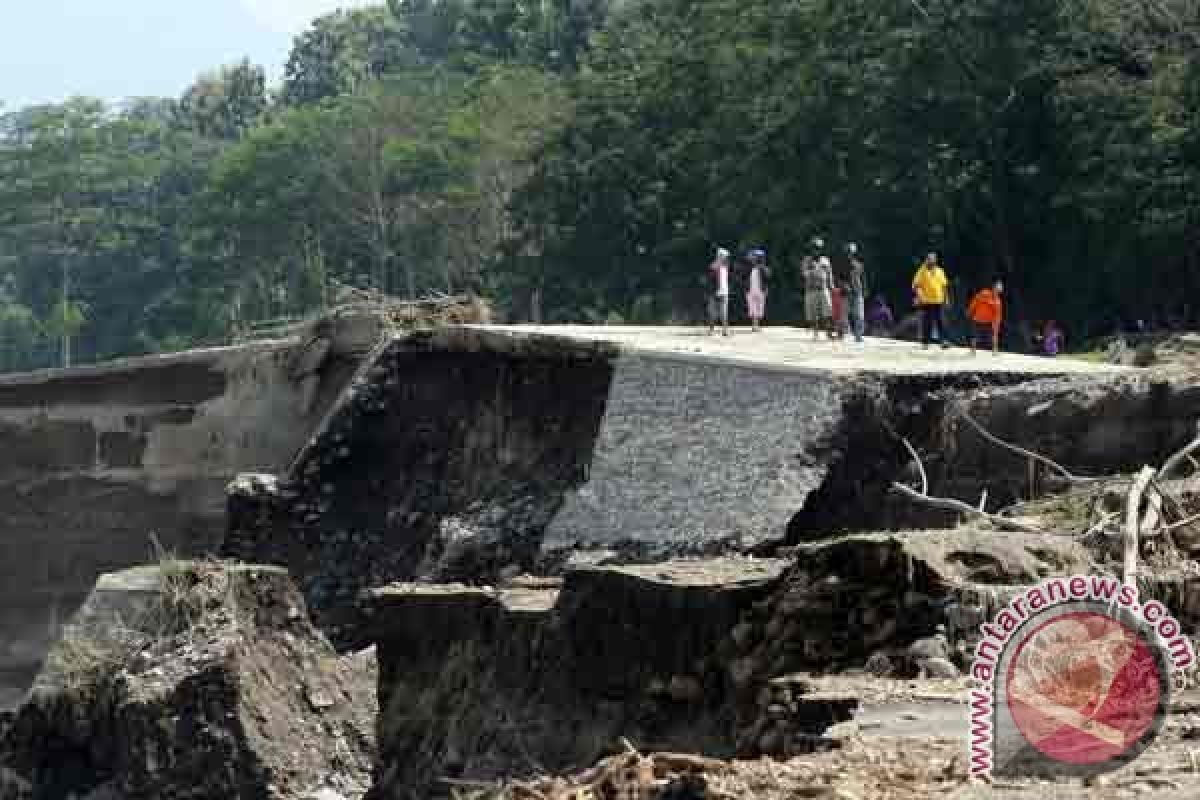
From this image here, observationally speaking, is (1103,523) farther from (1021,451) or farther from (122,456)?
(122,456)

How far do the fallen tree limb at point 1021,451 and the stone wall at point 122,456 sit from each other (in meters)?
9.58

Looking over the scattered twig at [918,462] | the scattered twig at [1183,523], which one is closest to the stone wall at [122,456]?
the scattered twig at [918,462]

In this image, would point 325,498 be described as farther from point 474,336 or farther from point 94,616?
point 94,616

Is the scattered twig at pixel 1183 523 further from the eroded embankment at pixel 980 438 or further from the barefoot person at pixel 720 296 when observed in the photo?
the barefoot person at pixel 720 296

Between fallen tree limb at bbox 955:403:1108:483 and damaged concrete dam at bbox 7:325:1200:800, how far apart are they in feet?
0.17

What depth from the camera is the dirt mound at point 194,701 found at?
19.3 metres

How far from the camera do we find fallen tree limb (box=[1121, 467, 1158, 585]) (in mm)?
12547

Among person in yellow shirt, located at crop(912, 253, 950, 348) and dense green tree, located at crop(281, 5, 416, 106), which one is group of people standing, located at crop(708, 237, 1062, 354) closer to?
person in yellow shirt, located at crop(912, 253, 950, 348)

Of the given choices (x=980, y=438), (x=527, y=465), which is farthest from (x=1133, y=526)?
(x=527, y=465)

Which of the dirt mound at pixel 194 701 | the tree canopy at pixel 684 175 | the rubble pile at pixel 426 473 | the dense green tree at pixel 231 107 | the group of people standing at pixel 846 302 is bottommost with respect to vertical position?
the dirt mound at pixel 194 701

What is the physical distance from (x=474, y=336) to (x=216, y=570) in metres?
7.00

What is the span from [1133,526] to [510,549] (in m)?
11.4

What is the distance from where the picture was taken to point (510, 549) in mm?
24578

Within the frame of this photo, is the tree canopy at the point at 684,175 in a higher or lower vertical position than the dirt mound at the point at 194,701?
higher
